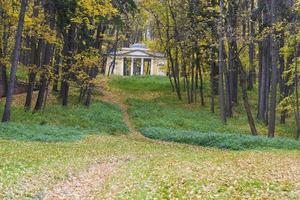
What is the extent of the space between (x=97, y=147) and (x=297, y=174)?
29.3 ft

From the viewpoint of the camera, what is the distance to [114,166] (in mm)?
14289

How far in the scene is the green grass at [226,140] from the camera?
66.6 feet

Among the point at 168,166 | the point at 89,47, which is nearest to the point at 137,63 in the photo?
the point at 89,47

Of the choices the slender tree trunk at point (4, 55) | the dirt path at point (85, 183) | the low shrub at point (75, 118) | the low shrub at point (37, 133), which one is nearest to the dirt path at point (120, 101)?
the low shrub at point (75, 118)

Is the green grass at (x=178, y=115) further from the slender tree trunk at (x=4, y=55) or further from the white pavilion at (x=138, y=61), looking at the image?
the white pavilion at (x=138, y=61)

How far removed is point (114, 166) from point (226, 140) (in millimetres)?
8699

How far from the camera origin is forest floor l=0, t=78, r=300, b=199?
31.7ft

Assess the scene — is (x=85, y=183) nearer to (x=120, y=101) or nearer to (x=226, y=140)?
(x=226, y=140)

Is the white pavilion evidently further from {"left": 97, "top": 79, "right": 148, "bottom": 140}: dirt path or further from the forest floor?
the forest floor

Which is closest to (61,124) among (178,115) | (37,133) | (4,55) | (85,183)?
(37,133)

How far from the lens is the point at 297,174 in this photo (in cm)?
1187

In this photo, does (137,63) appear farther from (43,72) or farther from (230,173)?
(230,173)

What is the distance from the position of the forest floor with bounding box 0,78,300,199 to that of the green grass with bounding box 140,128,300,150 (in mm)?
763

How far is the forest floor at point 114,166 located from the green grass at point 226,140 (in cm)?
76
